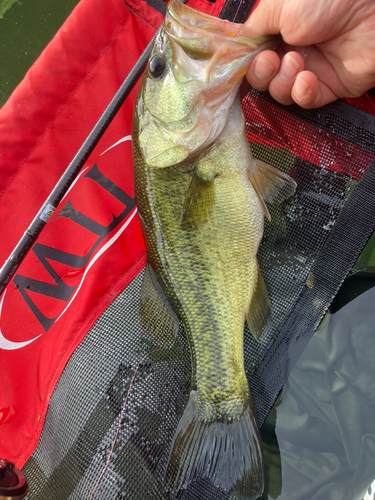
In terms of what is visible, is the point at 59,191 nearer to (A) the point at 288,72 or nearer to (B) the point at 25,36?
(A) the point at 288,72

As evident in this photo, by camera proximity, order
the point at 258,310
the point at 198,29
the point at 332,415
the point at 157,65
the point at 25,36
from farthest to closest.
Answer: the point at 25,36, the point at 332,415, the point at 258,310, the point at 157,65, the point at 198,29

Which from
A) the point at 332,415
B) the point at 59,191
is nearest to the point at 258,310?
the point at 332,415

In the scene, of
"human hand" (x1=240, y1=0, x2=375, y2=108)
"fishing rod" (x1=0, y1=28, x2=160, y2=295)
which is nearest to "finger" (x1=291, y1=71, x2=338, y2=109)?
"human hand" (x1=240, y1=0, x2=375, y2=108)

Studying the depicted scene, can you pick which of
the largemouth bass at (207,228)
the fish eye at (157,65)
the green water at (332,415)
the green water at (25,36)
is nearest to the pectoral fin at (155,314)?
the largemouth bass at (207,228)

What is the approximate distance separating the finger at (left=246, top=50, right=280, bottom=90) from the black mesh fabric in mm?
225

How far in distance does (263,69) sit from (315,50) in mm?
339

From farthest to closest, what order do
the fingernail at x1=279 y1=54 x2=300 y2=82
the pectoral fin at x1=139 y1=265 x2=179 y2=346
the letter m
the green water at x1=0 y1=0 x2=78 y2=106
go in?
1. the green water at x1=0 y1=0 x2=78 y2=106
2. the letter m
3. the pectoral fin at x1=139 y1=265 x2=179 y2=346
4. the fingernail at x1=279 y1=54 x2=300 y2=82

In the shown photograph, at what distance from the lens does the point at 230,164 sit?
150 cm

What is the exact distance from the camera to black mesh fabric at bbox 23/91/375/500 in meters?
1.53

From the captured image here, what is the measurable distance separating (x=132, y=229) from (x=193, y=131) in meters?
0.70

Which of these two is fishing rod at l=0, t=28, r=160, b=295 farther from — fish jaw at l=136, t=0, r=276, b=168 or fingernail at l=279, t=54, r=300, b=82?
fingernail at l=279, t=54, r=300, b=82

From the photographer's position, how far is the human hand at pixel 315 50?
51.4 inches

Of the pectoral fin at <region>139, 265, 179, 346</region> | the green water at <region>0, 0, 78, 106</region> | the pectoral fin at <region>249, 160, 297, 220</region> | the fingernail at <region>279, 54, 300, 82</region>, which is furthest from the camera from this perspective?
the green water at <region>0, 0, 78, 106</region>

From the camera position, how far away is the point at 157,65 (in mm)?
1468
